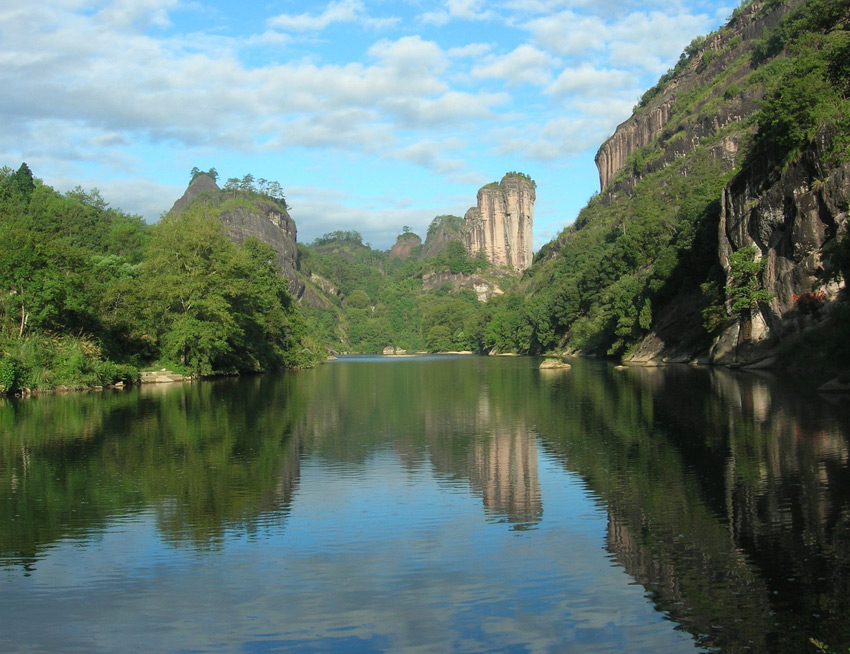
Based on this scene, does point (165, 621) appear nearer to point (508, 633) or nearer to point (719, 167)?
point (508, 633)

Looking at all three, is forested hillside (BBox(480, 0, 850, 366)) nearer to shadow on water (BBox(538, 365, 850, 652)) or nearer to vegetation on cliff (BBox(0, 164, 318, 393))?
shadow on water (BBox(538, 365, 850, 652))

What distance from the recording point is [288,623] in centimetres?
931

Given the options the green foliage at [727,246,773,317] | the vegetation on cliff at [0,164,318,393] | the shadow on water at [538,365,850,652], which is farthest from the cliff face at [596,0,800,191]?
the shadow on water at [538,365,850,652]

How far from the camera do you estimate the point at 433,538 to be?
12945mm

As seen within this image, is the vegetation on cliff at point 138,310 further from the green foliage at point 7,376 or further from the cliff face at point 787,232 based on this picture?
the cliff face at point 787,232

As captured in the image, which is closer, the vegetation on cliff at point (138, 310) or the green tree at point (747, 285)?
the vegetation on cliff at point (138, 310)

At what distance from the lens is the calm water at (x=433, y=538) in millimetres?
9039

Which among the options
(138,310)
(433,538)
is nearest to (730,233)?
(138,310)

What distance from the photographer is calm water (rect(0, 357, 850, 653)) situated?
9.04 meters

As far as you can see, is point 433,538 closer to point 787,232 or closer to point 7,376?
point 7,376

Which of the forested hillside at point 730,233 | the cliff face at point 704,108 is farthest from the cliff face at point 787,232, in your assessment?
the cliff face at point 704,108

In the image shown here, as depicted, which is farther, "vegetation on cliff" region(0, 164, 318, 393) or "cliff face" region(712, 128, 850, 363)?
"cliff face" region(712, 128, 850, 363)

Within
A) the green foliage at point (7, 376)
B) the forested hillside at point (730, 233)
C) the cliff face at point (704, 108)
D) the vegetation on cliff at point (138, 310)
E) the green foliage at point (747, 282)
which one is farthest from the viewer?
the cliff face at point (704, 108)

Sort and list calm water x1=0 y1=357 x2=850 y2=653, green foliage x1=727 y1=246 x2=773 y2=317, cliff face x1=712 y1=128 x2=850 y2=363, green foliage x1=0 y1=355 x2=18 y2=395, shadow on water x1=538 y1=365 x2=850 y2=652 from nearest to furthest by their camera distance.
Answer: calm water x1=0 y1=357 x2=850 y2=653 → shadow on water x1=538 y1=365 x2=850 y2=652 → green foliage x1=0 y1=355 x2=18 y2=395 → cliff face x1=712 y1=128 x2=850 y2=363 → green foliage x1=727 y1=246 x2=773 y2=317
